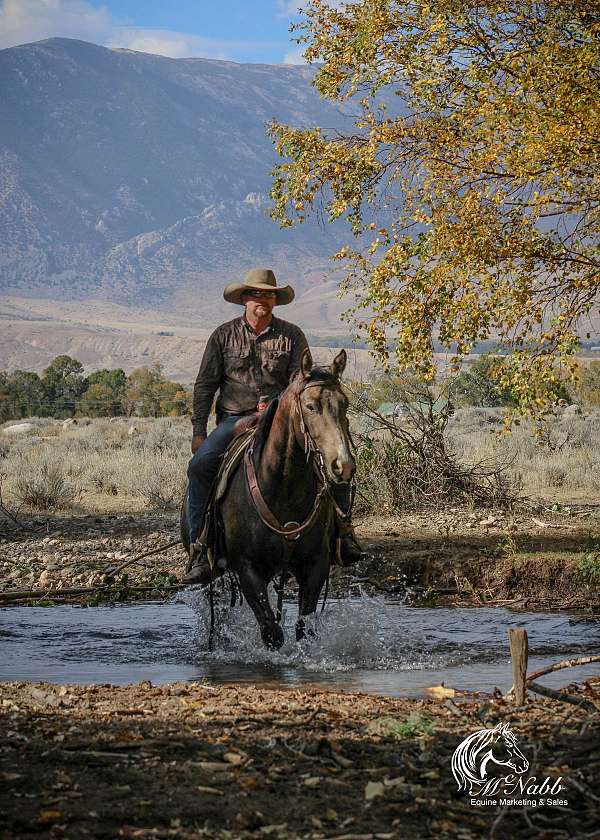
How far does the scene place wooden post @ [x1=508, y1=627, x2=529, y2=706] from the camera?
5.73 m

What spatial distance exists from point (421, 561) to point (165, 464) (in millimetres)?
12957

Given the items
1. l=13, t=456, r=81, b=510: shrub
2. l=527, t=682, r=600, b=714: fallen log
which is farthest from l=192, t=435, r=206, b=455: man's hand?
l=13, t=456, r=81, b=510: shrub

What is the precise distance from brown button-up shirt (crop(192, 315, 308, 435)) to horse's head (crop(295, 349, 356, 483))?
1.33 metres

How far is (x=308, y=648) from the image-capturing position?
8453 mm

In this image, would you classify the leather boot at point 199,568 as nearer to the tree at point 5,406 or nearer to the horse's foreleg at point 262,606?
the horse's foreleg at point 262,606

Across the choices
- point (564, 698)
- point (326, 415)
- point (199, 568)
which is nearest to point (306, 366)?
point (326, 415)

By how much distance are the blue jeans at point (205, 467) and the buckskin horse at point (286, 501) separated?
41 centimetres

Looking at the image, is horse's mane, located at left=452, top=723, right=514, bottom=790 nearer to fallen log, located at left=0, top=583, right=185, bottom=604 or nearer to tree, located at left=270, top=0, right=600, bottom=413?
fallen log, located at left=0, top=583, right=185, bottom=604

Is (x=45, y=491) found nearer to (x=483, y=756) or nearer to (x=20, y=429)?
(x=483, y=756)

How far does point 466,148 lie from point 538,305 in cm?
218

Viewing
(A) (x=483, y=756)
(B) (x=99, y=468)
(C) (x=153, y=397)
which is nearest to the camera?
(A) (x=483, y=756)

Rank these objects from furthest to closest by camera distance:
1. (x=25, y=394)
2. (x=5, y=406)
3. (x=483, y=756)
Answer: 1. (x=25, y=394)
2. (x=5, y=406)
3. (x=483, y=756)

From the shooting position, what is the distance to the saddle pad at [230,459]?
8750 millimetres

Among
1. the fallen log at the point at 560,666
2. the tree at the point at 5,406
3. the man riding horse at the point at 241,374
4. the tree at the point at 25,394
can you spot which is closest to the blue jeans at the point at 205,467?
the man riding horse at the point at 241,374
